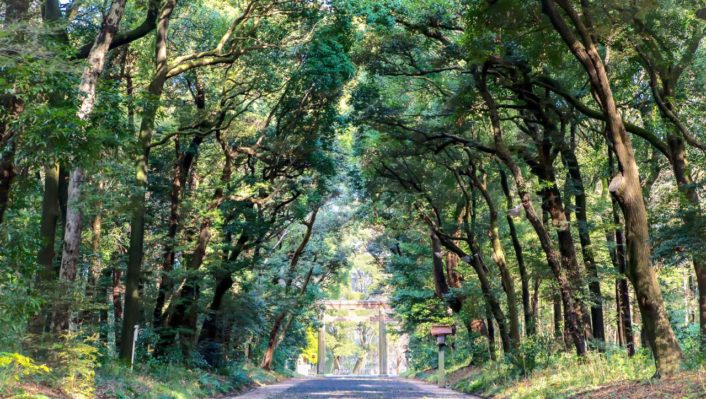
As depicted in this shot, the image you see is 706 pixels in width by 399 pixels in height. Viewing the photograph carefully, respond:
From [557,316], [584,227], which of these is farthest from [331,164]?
[557,316]

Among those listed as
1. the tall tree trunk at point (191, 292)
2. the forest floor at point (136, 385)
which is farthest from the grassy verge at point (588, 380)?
the tall tree trunk at point (191, 292)

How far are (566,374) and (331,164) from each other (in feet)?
35.2

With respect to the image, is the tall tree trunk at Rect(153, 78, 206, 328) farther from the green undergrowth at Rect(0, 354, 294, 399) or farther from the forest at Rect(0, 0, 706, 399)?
the green undergrowth at Rect(0, 354, 294, 399)

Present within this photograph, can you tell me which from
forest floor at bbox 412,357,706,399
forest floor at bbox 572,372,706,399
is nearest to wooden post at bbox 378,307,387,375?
forest floor at bbox 412,357,706,399

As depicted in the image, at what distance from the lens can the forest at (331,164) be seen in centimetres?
978

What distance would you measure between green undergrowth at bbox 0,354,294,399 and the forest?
7 cm

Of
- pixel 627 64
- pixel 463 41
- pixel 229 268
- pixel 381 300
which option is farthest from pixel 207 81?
pixel 381 300

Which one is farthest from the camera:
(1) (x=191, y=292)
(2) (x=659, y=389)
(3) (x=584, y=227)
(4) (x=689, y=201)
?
(1) (x=191, y=292)

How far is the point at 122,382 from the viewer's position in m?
11.7

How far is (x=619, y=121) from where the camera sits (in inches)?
388

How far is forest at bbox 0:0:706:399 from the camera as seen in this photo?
9.78 metres

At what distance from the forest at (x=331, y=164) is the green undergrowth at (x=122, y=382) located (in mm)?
71

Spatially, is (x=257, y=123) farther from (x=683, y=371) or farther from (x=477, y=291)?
(x=683, y=371)

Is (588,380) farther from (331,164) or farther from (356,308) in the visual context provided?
(356,308)
